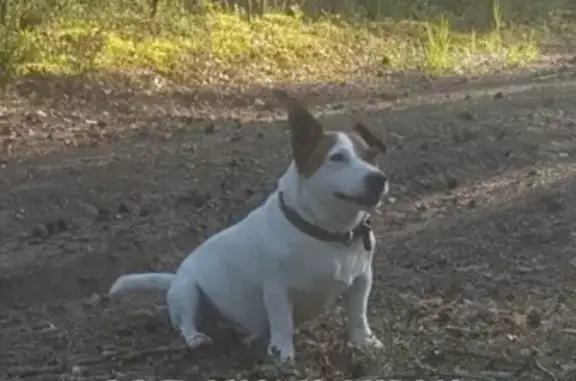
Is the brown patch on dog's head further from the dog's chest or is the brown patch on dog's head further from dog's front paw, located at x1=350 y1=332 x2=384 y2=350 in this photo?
dog's front paw, located at x1=350 y1=332 x2=384 y2=350

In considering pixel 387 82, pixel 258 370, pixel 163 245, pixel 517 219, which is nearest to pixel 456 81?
pixel 387 82

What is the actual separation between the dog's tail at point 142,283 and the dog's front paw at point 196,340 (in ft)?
1.51

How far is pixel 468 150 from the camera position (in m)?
9.02

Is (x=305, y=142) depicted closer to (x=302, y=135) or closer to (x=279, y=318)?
(x=302, y=135)

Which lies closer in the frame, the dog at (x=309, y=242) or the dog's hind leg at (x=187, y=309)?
the dog at (x=309, y=242)

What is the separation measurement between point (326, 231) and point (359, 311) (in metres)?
0.38

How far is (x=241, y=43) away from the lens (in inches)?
539

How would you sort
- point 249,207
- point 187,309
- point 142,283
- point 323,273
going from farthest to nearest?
point 249,207
point 142,283
point 187,309
point 323,273

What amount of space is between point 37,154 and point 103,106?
1810mm

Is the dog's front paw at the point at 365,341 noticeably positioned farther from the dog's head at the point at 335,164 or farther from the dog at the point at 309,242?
the dog's head at the point at 335,164

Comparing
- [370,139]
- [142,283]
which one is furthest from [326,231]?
[142,283]

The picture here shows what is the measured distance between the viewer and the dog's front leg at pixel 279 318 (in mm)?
4375

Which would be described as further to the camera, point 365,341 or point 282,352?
point 365,341

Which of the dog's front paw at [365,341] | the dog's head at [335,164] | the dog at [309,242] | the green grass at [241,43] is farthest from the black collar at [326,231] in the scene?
the green grass at [241,43]
